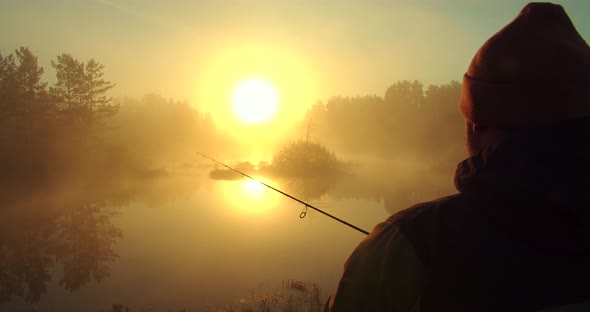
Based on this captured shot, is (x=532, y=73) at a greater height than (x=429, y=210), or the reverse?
(x=532, y=73)

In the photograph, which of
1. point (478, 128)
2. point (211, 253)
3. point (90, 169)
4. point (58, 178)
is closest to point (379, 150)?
point (90, 169)

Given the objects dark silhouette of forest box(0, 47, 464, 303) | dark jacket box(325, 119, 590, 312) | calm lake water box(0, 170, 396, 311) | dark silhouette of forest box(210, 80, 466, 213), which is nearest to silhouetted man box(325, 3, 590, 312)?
dark jacket box(325, 119, 590, 312)

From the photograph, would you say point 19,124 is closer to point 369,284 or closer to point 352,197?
point 352,197

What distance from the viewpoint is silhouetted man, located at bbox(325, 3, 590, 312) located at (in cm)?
103

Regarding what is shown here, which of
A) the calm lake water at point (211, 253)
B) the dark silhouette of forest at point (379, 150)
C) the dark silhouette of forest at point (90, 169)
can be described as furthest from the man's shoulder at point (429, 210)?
the dark silhouette of forest at point (379, 150)

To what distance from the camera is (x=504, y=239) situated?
1.09 m

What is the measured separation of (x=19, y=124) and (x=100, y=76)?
8940 millimetres

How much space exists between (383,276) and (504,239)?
1.36ft

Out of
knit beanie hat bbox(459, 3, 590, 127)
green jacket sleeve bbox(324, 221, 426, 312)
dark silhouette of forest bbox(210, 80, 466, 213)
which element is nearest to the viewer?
green jacket sleeve bbox(324, 221, 426, 312)

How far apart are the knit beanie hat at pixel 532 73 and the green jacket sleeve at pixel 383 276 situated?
696 mm

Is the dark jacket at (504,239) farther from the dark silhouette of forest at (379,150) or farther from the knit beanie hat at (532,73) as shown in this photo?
the dark silhouette of forest at (379,150)

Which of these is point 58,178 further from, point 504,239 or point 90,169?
point 504,239

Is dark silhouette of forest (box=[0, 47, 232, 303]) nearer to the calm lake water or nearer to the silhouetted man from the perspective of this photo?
the calm lake water

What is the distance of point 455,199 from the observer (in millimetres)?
1267
